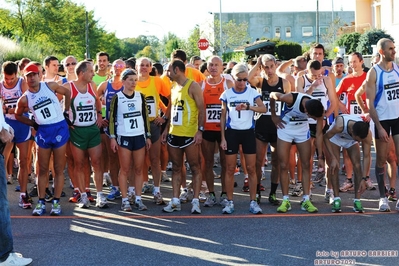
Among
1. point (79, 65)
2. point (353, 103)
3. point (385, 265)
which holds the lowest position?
point (385, 265)

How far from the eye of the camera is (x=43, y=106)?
9523 millimetres

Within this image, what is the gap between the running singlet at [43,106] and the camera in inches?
375

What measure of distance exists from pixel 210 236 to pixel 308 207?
1.94 meters

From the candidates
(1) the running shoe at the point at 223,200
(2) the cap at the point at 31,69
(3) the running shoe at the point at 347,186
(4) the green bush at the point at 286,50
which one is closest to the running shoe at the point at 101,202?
(1) the running shoe at the point at 223,200

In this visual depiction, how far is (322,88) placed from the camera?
11.0 m

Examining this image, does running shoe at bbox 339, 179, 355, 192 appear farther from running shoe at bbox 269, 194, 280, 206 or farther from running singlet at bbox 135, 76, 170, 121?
running singlet at bbox 135, 76, 170, 121

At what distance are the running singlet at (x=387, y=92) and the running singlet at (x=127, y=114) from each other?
11.5ft

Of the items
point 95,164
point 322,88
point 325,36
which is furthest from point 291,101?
point 325,36

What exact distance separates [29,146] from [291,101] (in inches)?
171

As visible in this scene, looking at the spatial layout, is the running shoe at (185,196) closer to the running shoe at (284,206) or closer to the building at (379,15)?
the running shoe at (284,206)

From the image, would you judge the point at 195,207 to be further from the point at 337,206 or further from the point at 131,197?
the point at 337,206

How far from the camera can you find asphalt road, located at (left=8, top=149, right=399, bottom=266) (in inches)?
279

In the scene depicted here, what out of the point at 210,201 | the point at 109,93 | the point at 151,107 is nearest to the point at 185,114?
the point at 151,107

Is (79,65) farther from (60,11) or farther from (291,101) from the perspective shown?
(60,11)
